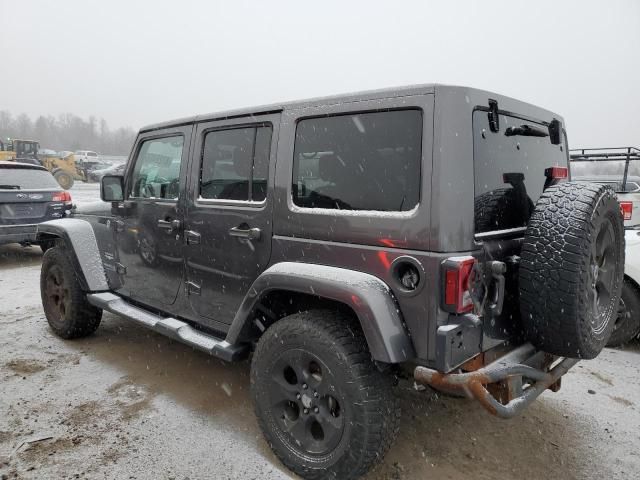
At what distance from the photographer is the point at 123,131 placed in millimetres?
90188

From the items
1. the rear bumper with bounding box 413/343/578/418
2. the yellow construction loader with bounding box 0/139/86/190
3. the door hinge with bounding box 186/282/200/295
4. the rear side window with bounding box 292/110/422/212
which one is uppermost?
the yellow construction loader with bounding box 0/139/86/190

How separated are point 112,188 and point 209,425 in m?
1.99

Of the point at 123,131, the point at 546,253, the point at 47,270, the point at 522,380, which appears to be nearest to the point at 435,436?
the point at 522,380

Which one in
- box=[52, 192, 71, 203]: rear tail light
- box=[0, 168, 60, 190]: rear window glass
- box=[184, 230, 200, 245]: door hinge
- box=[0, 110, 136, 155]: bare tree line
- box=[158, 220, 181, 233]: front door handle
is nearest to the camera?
box=[184, 230, 200, 245]: door hinge

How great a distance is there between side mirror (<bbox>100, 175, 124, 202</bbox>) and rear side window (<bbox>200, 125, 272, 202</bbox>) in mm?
1029

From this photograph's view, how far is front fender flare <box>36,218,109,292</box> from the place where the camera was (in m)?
3.82

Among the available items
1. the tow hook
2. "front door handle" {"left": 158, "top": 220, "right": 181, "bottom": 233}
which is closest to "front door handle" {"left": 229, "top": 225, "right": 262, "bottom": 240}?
"front door handle" {"left": 158, "top": 220, "right": 181, "bottom": 233}

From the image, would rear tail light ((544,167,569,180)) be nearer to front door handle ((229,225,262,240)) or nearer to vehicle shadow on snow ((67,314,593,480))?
vehicle shadow on snow ((67,314,593,480))

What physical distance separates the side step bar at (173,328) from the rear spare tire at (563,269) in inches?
62.2

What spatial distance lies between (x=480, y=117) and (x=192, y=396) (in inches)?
101

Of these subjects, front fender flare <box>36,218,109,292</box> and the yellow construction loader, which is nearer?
front fender flare <box>36,218,109,292</box>

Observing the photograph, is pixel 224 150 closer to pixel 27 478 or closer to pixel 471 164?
pixel 471 164

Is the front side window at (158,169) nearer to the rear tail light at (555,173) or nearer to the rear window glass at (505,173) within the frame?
the rear window glass at (505,173)

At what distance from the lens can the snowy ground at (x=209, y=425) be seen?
8.12ft
